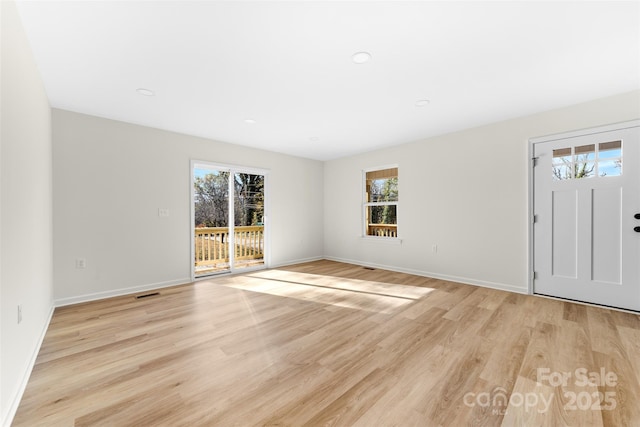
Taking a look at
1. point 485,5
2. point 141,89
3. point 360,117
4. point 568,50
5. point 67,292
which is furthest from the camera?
point 360,117

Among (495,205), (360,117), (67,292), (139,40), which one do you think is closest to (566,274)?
(495,205)

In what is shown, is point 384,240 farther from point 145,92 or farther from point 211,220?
point 145,92

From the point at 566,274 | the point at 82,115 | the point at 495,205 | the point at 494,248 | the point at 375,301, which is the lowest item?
the point at 375,301

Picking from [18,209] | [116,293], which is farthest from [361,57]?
[116,293]

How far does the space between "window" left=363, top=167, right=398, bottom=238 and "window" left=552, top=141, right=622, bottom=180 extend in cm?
239

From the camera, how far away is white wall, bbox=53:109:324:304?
328cm

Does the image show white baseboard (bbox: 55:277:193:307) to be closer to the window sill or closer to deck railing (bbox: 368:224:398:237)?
the window sill

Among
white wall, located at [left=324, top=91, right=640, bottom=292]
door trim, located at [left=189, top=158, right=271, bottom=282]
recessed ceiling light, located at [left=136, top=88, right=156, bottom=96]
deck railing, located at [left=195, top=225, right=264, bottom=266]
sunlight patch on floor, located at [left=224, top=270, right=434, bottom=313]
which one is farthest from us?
deck railing, located at [left=195, top=225, right=264, bottom=266]

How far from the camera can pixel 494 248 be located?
3.83 metres

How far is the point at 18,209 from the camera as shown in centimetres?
170

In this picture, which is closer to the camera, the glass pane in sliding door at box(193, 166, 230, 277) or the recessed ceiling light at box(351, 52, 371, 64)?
the recessed ceiling light at box(351, 52, 371, 64)

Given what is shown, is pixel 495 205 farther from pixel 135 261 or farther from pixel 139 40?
pixel 135 261

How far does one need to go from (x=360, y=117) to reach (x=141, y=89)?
260cm

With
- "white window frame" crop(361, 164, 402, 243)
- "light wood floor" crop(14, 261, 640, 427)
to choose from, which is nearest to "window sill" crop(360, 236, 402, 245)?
"white window frame" crop(361, 164, 402, 243)
